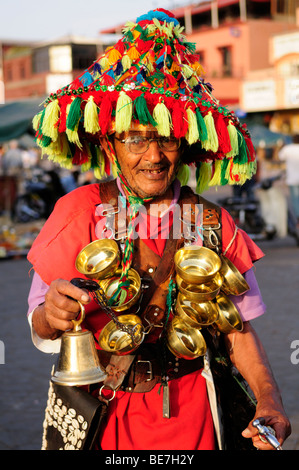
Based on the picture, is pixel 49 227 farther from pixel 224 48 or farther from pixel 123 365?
pixel 224 48

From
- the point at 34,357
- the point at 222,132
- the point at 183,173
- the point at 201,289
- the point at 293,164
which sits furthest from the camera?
the point at 293,164

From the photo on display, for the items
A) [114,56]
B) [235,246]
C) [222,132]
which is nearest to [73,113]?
[114,56]

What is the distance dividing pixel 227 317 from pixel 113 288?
403 mm

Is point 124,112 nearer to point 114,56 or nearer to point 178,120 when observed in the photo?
point 178,120

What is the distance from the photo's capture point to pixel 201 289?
2289 mm

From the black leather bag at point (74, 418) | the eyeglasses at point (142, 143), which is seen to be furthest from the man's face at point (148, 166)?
the black leather bag at point (74, 418)

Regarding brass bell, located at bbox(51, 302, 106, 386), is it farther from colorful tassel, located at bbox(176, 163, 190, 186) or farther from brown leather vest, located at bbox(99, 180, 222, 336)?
colorful tassel, located at bbox(176, 163, 190, 186)

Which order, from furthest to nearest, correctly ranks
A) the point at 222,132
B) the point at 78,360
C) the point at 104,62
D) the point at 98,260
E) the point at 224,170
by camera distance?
the point at 224,170 < the point at 104,62 < the point at 222,132 < the point at 98,260 < the point at 78,360

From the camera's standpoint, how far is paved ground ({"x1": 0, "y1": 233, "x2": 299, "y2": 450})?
4.61 metres

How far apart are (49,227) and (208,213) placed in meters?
0.55

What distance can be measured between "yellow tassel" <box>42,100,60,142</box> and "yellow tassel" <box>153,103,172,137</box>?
0.35 meters

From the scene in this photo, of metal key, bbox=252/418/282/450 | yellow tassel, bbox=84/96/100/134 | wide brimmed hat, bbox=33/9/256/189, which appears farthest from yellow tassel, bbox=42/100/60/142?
metal key, bbox=252/418/282/450

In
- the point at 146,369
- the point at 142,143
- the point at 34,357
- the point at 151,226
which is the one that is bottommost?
the point at 34,357

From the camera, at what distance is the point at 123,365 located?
2.24 metres
